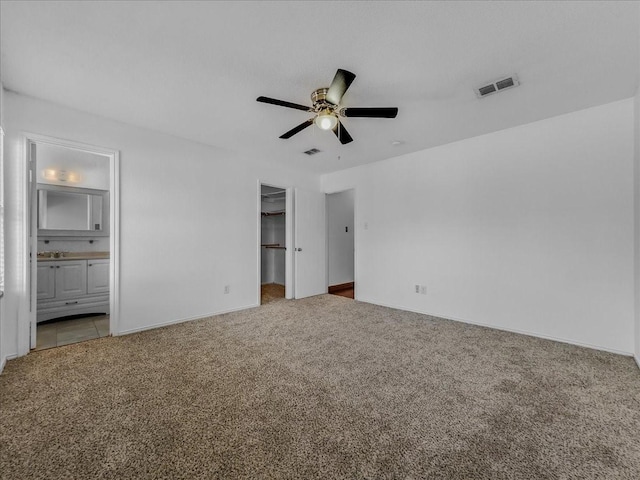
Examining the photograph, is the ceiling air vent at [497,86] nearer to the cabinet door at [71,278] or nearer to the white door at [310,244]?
the white door at [310,244]

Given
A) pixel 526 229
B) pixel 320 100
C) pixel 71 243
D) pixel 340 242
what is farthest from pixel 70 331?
pixel 526 229

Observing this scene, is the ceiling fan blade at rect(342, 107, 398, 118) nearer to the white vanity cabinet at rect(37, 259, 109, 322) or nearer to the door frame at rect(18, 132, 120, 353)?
the door frame at rect(18, 132, 120, 353)

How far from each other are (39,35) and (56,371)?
2604mm

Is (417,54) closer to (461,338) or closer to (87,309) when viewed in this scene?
(461,338)

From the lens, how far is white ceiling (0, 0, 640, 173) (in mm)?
1658

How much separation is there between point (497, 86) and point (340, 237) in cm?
432

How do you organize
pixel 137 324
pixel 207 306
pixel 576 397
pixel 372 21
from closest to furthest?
1. pixel 372 21
2. pixel 576 397
3. pixel 137 324
4. pixel 207 306

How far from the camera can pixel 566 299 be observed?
3.00 metres

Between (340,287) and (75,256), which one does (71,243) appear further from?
(340,287)

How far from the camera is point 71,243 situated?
14.3ft

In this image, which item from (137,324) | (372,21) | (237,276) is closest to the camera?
(372,21)

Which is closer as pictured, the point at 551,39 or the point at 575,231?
the point at 551,39

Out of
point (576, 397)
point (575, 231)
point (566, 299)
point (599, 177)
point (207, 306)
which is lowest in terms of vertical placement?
point (576, 397)

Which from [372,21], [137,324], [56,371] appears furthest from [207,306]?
[372,21]
